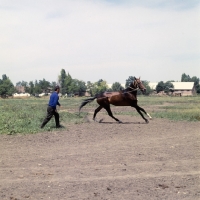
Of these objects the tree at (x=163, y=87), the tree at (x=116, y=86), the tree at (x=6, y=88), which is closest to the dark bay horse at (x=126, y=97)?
the tree at (x=6, y=88)

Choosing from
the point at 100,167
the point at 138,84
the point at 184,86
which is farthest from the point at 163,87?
the point at 100,167

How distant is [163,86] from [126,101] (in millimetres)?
84037

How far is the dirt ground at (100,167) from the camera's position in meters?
6.20

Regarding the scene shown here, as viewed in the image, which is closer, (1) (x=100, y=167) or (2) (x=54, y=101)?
(1) (x=100, y=167)

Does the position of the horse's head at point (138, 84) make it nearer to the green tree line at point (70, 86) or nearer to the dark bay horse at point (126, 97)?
the dark bay horse at point (126, 97)

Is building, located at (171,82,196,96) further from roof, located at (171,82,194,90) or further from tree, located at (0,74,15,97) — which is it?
tree, located at (0,74,15,97)

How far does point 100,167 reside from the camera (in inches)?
311

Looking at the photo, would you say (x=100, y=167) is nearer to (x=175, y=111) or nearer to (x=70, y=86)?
(x=175, y=111)

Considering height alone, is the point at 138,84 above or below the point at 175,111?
above

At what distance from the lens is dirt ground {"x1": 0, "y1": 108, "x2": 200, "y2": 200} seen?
6.20 meters

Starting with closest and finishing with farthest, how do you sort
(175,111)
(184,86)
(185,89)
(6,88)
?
(175,111)
(6,88)
(185,89)
(184,86)

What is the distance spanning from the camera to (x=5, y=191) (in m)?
6.32

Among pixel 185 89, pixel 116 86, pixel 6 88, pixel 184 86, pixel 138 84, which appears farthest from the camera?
pixel 184 86

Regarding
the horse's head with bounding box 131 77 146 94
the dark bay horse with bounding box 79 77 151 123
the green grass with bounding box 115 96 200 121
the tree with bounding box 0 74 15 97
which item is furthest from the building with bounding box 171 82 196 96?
the horse's head with bounding box 131 77 146 94
